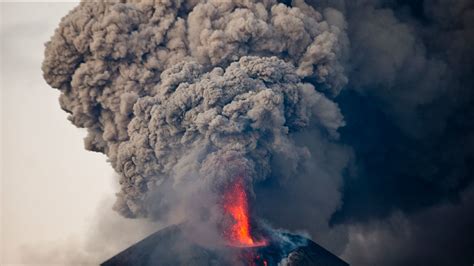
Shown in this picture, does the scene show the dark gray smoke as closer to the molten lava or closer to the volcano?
the molten lava

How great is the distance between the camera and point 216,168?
29578 millimetres

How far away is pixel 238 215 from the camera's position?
31891 millimetres

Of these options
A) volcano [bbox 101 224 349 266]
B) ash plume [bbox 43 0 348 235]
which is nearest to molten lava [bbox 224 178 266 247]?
volcano [bbox 101 224 349 266]

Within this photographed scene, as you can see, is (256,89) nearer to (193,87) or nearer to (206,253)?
(193,87)

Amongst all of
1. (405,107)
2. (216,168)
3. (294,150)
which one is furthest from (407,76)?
(216,168)

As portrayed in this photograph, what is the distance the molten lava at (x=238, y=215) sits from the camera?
30656 mm

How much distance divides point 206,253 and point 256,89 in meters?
7.82

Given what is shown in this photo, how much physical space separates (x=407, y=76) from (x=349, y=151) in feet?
16.0

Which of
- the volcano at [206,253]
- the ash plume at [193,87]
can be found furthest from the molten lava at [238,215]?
the ash plume at [193,87]

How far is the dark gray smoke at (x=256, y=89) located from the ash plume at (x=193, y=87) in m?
0.06

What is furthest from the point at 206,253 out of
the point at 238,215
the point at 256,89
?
the point at 256,89

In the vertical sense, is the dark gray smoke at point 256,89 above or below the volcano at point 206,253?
above

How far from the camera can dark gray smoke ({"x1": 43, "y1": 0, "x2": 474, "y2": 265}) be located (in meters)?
30.1

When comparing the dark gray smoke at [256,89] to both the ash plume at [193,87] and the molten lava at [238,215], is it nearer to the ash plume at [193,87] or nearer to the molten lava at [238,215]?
the ash plume at [193,87]
